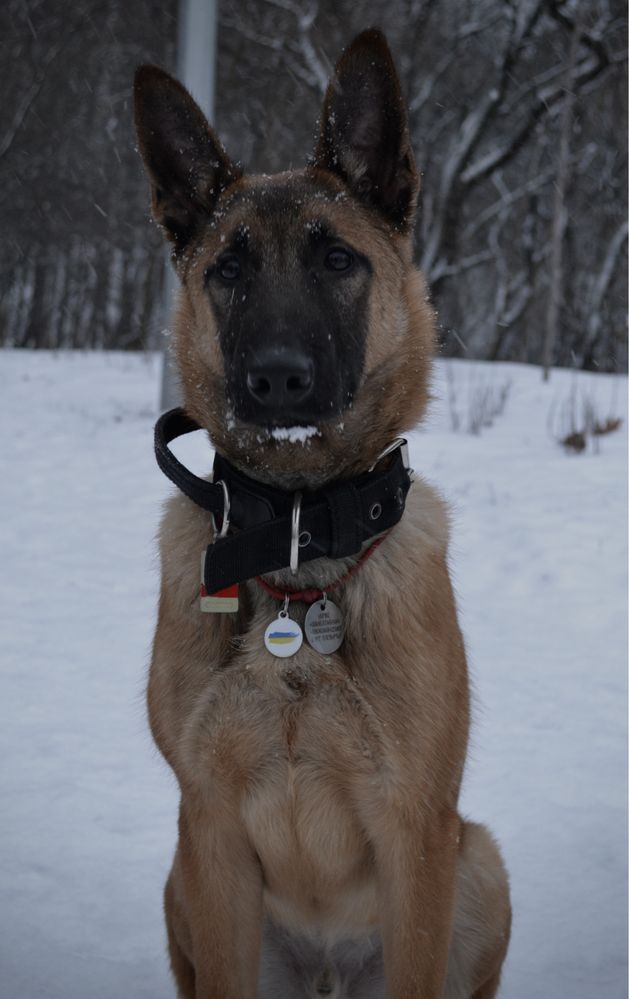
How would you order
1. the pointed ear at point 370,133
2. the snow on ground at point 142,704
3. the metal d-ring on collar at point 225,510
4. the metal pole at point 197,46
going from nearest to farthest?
the metal d-ring on collar at point 225,510 → the pointed ear at point 370,133 → the snow on ground at point 142,704 → the metal pole at point 197,46

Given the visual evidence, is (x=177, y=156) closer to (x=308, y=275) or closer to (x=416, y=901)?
(x=308, y=275)

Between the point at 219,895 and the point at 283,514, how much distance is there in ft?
2.88

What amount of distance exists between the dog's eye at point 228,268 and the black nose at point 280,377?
0.38 m

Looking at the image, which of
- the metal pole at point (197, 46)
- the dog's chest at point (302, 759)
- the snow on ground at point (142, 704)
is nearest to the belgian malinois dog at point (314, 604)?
the dog's chest at point (302, 759)

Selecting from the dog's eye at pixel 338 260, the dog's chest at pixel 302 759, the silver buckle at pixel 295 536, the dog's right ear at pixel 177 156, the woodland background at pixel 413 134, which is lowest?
the dog's chest at pixel 302 759

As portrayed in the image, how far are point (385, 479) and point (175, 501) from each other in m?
0.61

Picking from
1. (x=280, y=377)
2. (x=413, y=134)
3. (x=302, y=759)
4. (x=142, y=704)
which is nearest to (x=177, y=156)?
(x=280, y=377)

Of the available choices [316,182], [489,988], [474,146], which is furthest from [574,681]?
[474,146]

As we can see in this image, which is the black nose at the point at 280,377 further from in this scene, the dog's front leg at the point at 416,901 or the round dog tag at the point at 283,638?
the dog's front leg at the point at 416,901

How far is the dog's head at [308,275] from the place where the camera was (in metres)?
1.99

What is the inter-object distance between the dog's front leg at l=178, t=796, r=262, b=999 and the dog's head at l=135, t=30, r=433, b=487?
2.62 ft

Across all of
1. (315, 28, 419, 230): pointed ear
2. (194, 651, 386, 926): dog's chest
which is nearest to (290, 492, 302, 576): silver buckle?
(194, 651, 386, 926): dog's chest

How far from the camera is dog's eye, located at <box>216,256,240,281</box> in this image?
2154 millimetres

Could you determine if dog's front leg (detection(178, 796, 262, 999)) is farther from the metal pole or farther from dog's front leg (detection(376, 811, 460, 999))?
the metal pole
